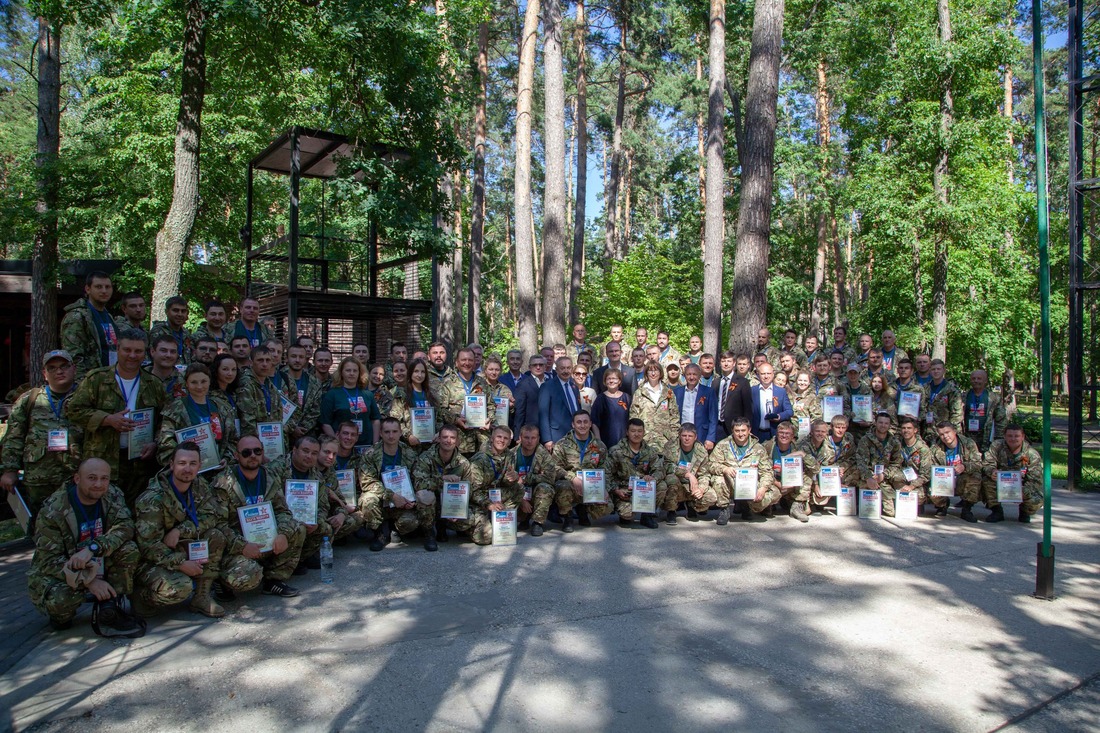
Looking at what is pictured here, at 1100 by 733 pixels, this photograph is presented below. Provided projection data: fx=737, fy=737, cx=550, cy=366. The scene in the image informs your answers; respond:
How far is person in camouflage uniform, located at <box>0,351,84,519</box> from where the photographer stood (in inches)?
222

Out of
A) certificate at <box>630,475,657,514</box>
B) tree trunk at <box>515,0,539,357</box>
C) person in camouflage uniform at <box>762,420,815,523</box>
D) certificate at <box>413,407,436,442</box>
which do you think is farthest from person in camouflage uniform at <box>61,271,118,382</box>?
tree trunk at <box>515,0,539,357</box>

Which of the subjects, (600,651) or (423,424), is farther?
(423,424)

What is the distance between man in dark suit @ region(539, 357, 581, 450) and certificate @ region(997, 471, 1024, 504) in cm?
506

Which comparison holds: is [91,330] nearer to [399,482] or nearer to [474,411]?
[399,482]

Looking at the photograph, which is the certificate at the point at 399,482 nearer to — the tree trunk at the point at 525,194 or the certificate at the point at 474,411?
the certificate at the point at 474,411

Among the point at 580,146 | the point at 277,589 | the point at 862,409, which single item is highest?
the point at 580,146

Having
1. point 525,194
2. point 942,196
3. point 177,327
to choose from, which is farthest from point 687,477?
point 942,196

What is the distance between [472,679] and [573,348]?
7.16 meters

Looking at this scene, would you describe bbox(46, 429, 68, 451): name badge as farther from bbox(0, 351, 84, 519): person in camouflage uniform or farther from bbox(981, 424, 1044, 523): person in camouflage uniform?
bbox(981, 424, 1044, 523): person in camouflage uniform

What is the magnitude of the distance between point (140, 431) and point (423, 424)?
2791 mm

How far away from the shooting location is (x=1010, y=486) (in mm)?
8625

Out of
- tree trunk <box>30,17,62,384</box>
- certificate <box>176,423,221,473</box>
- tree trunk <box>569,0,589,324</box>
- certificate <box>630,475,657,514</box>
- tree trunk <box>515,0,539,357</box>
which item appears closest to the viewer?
certificate <box>176,423,221,473</box>

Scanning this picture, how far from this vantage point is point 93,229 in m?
16.8

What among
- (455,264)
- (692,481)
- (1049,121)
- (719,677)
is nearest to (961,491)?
(692,481)
